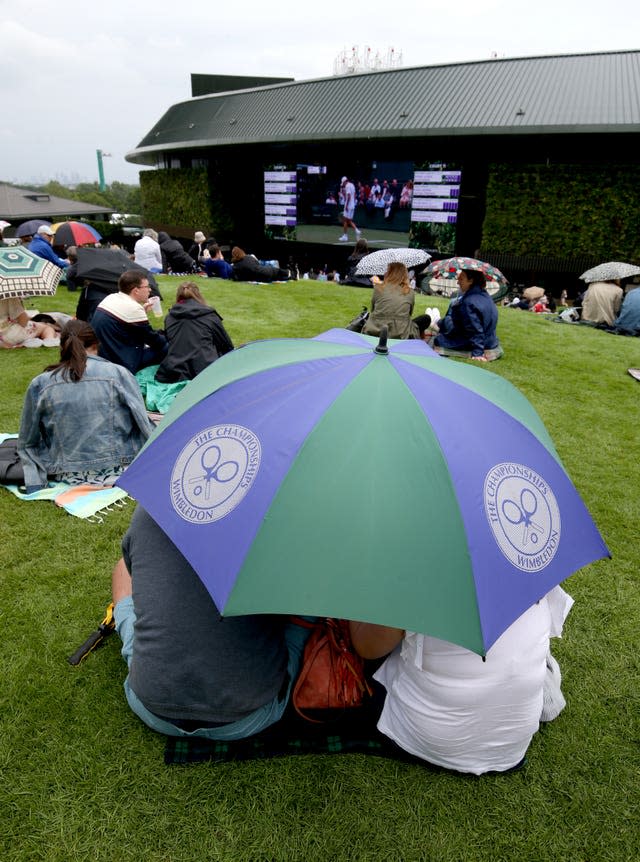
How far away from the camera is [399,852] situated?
6.73 ft

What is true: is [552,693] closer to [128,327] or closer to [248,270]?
[128,327]

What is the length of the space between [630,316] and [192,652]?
1037cm

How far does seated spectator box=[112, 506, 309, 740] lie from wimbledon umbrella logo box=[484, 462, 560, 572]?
0.93 metres

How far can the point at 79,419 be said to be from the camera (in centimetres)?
410

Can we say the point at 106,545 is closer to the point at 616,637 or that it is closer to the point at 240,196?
the point at 616,637

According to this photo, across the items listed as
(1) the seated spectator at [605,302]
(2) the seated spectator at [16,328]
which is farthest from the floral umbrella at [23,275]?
(1) the seated spectator at [605,302]

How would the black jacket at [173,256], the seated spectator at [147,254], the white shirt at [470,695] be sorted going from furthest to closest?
the black jacket at [173,256]
the seated spectator at [147,254]
the white shirt at [470,695]

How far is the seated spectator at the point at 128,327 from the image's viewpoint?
568cm

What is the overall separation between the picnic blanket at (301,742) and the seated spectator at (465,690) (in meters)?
0.13

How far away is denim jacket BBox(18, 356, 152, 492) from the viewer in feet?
13.1

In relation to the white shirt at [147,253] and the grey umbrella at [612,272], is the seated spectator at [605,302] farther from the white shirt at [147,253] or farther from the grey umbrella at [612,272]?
the white shirt at [147,253]

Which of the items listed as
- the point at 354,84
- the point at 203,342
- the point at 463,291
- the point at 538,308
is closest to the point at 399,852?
the point at 203,342

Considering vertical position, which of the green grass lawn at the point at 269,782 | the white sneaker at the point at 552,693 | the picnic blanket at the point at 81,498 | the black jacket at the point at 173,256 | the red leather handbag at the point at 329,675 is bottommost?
the green grass lawn at the point at 269,782

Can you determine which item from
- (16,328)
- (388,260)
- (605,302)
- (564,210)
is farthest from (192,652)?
(564,210)
